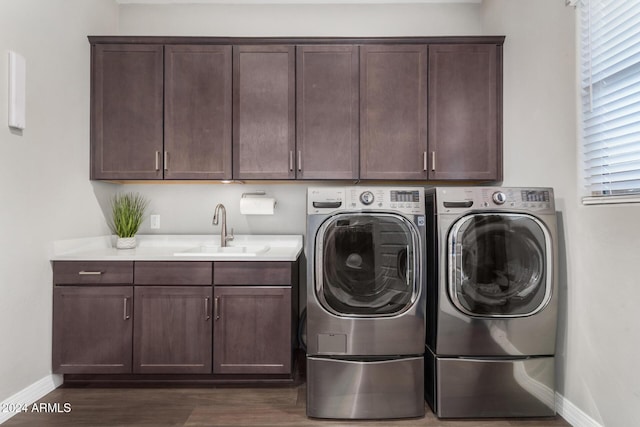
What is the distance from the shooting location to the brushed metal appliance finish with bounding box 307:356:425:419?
1.91 meters

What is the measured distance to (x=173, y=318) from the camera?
2.21 meters

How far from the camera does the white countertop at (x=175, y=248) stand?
7.25 feet

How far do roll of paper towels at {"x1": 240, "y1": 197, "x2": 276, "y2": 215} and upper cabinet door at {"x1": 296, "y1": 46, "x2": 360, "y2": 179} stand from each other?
487 millimetres

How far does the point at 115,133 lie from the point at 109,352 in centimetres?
148

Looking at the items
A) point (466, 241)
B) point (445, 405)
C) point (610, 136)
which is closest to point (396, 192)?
Result: point (466, 241)

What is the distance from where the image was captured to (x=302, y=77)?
2537 millimetres

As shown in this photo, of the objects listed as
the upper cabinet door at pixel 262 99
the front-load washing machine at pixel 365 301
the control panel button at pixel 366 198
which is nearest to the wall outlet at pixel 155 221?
the upper cabinet door at pixel 262 99

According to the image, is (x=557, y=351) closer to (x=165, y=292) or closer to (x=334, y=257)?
(x=334, y=257)

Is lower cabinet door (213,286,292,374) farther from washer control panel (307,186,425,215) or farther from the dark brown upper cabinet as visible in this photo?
the dark brown upper cabinet

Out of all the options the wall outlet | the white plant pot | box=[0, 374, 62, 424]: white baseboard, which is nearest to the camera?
box=[0, 374, 62, 424]: white baseboard

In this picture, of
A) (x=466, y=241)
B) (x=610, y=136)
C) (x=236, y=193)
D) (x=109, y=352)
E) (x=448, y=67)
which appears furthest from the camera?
(x=236, y=193)

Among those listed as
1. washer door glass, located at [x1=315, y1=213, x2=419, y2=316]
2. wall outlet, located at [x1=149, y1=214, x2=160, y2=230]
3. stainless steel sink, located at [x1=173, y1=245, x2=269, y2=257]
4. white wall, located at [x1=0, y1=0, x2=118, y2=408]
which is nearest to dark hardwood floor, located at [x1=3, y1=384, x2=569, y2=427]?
white wall, located at [x1=0, y1=0, x2=118, y2=408]

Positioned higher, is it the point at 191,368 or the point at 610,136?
the point at 610,136

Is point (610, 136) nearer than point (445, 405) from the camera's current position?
Yes
